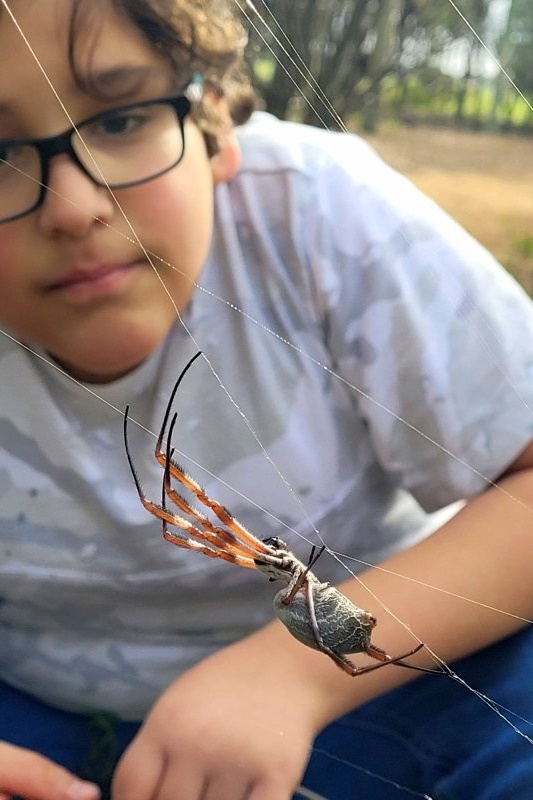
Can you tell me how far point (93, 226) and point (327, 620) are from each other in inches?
8.9

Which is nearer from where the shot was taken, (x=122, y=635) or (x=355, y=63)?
(x=355, y=63)

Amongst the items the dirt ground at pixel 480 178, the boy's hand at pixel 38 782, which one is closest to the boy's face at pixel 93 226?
the dirt ground at pixel 480 178

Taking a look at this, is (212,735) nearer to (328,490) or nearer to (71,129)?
(328,490)

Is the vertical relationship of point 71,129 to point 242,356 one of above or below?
above

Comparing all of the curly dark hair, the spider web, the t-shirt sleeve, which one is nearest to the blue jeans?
the spider web

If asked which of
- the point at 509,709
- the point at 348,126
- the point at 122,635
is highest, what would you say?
the point at 348,126

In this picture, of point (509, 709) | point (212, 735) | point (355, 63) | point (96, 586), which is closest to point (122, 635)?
point (96, 586)

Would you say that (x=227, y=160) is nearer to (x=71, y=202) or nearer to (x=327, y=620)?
(x=71, y=202)

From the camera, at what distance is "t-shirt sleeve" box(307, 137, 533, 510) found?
Answer: 0.48m

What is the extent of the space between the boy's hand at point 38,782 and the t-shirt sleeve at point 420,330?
10.5 inches

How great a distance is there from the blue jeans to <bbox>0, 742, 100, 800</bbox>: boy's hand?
0.05ft

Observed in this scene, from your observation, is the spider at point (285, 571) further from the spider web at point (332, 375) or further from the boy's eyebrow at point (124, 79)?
Answer: the boy's eyebrow at point (124, 79)

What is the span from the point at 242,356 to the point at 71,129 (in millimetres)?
196

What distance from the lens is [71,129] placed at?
0.38 m
